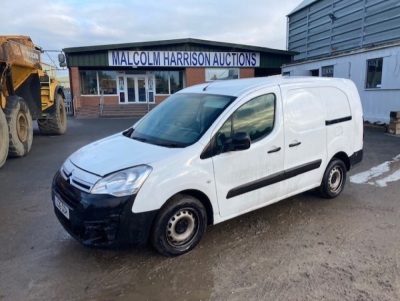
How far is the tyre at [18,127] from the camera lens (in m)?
7.76

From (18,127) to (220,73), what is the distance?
16795mm

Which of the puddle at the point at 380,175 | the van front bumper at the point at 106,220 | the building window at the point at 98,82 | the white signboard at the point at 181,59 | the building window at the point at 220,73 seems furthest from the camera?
the building window at the point at 220,73

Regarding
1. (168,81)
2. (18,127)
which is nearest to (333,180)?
(18,127)

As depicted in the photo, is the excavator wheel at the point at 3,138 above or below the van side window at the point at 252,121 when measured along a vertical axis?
below

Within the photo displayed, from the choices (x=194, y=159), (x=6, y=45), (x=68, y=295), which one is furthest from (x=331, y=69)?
(x=68, y=295)

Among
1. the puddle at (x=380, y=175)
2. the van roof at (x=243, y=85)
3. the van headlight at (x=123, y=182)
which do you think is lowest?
the puddle at (x=380, y=175)

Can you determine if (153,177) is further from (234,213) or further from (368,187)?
(368,187)

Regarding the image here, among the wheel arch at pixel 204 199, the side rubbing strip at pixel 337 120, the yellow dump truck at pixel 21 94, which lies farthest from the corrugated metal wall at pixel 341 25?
the wheel arch at pixel 204 199

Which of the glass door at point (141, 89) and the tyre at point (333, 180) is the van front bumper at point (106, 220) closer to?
the tyre at point (333, 180)

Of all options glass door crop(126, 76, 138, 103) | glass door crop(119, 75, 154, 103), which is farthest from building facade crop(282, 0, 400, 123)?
glass door crop(126, 76, 138, 103)

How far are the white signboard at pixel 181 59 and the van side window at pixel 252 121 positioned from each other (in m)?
18.7

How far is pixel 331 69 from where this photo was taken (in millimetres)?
15844

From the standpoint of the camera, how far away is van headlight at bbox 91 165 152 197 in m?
2.97

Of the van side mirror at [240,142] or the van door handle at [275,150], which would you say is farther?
the van door handle at [275,150]
